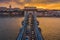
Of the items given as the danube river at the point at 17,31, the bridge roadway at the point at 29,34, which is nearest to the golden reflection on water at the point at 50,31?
the danube river at the point at 17,31

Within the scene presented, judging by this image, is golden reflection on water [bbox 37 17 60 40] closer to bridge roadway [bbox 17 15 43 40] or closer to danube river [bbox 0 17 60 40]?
danube river [bbox 0 17 60 40]

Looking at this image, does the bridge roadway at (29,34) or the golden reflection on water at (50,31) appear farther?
the golden reflection on water at (50,31)

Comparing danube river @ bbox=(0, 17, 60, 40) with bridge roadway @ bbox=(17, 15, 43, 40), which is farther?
danube river @ bbox=(0, 17, 60, 40)

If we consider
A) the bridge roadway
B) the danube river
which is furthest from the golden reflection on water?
the bridge roadway

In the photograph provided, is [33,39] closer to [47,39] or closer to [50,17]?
[47,39]

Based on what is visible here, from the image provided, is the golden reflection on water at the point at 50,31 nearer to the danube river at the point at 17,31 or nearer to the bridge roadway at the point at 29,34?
the danube river at the point at 17,31

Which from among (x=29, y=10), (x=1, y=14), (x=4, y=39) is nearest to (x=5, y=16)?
(x=1, y=14)

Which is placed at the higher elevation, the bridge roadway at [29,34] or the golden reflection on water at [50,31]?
the bridge roadway at [29,34]

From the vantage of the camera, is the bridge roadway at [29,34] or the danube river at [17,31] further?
the danube river at [17,31]

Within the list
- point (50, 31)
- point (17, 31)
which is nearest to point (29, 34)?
point (17, 31)

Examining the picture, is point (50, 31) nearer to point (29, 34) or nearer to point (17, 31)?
point (17, 31)

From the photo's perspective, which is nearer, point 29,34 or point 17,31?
point 29,34
